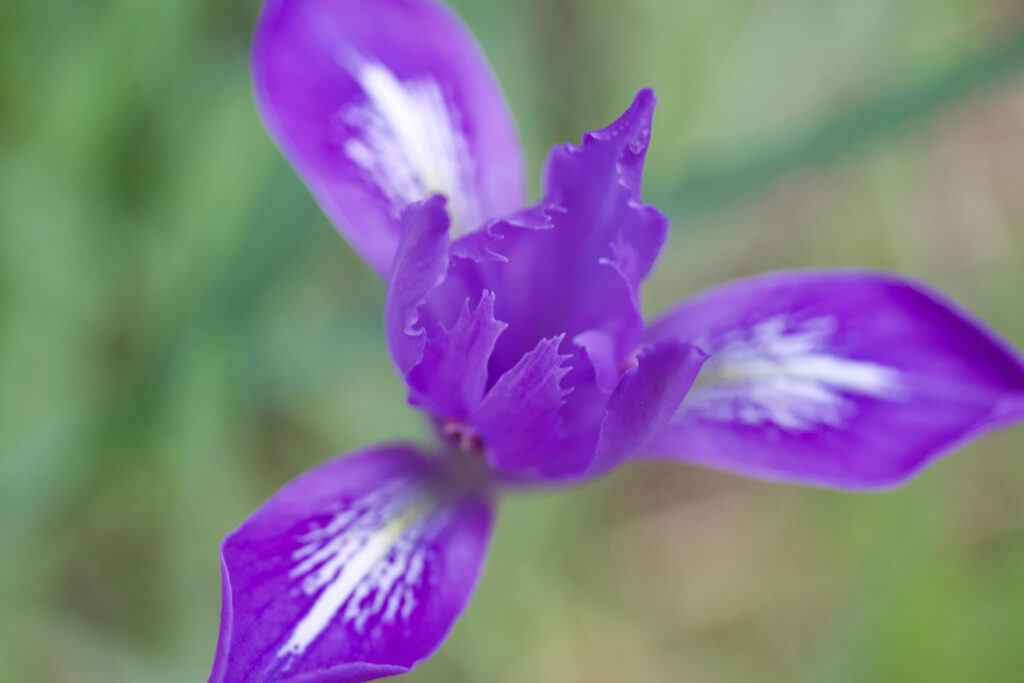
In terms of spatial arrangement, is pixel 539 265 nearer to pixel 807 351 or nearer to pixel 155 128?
pixel 807 351

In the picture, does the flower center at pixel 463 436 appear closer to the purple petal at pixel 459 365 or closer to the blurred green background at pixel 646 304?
the purple petal at pixel 459 365

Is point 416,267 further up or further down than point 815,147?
further up

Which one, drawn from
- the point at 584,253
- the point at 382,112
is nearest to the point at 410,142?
the point at 382,112

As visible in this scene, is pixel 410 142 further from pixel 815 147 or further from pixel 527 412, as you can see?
pixel 815 147

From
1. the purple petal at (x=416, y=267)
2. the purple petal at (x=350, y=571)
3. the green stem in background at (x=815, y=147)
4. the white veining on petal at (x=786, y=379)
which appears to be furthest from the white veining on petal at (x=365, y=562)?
the green stem in background at (x=815, y=147)

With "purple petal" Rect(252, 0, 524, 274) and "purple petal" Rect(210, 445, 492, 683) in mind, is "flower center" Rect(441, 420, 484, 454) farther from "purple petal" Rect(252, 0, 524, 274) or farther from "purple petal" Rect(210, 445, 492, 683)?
"purple petal" Rect(252, 0, 524, 274)

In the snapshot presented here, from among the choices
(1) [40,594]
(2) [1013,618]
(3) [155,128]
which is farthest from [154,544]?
(2) [1013,618]

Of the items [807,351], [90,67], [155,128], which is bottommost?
[807,351]
